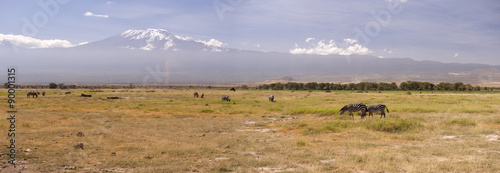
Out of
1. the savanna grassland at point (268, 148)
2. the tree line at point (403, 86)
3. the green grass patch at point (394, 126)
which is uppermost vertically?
the tree line at point (403, 86)

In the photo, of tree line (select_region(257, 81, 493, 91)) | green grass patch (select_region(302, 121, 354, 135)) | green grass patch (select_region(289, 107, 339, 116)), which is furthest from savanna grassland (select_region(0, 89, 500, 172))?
tree line (select_region(257, 81, 493, 91))

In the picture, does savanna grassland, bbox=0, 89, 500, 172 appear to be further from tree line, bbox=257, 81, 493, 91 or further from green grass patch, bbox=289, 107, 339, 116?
tree line, bbox=257, 81, 493, 91

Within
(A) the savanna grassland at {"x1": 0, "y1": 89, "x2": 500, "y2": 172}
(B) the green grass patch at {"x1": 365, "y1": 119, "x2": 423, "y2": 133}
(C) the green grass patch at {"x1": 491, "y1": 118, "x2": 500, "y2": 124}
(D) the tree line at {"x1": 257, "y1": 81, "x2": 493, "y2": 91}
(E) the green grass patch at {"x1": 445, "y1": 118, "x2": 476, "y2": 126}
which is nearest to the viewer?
(A) the savanna grassland at {"x1": 0, "y1": 89, "x2": 500, "y2": 172}

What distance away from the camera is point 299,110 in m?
32.7

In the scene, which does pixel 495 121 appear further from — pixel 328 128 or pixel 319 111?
pixel 319 111

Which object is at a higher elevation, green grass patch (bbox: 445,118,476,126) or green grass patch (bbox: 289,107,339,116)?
green grass patch (bbox: 445,118,476,126)

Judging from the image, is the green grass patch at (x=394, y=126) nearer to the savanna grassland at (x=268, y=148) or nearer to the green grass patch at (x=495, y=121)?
the savanna grassland at (x=268, y=148)

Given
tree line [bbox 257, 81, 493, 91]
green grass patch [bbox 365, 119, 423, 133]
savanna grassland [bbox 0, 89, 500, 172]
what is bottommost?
savanna grassland [bbox 0, 89, 500, 172]

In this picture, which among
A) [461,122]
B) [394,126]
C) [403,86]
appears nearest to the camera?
[394,126]

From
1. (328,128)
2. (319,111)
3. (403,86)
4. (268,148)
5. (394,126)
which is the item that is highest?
(403,86)

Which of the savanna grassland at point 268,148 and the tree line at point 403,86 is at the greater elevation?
the tree line at point 403,86

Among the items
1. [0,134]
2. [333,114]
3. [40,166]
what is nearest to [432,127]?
[333,114]

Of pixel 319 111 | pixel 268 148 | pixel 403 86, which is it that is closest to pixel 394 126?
pixel 268 148

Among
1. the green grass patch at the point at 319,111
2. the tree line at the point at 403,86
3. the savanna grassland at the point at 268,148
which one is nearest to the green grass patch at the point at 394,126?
the savanna grassland at the point at 268,148
